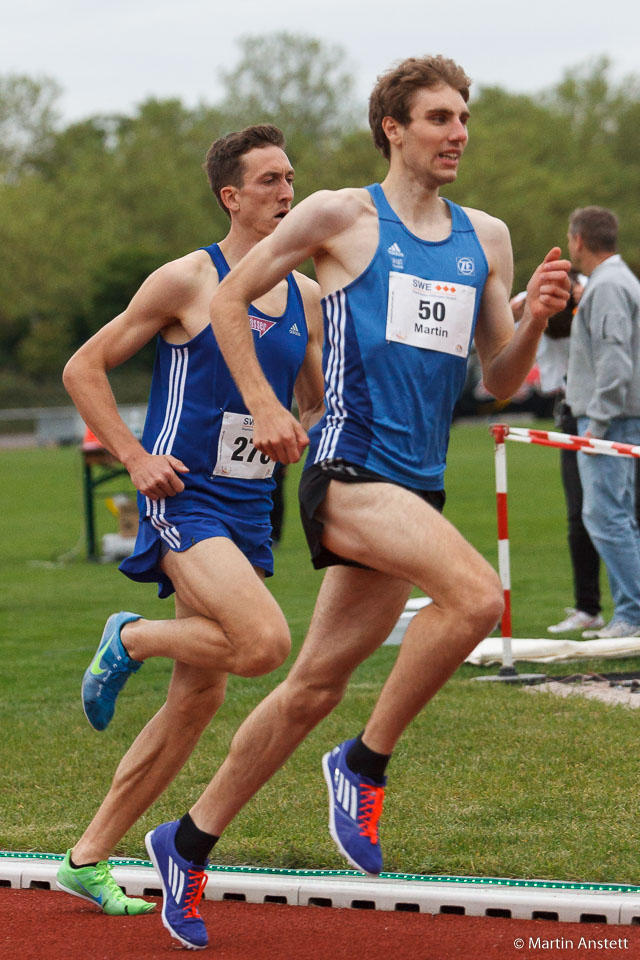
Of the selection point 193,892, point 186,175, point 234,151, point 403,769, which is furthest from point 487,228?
point 186,175

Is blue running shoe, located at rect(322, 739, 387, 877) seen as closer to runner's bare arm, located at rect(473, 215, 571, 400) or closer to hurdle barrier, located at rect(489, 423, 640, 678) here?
runner's bare arm, located at rect(473, 215, 571, 400)

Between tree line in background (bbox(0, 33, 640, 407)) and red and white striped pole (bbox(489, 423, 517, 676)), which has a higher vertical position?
tree line in background (bbox(0, 33, 640, 407))

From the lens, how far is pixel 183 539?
14.5ft

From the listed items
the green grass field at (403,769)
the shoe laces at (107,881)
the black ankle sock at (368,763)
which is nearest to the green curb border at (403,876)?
the green grass field at (403,769)

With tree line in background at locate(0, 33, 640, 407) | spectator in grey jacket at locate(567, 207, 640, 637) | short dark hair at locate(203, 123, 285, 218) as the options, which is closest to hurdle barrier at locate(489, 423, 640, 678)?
spectator in grey jacket at locate(567, 207, 640, 637)

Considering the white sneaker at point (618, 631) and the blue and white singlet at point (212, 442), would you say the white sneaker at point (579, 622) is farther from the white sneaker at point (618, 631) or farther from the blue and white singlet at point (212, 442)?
the blue and white singlet at point (212, 442)

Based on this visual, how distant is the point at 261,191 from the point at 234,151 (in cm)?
18

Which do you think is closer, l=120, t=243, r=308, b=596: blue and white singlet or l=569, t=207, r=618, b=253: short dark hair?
l=120, t=243, r=308, b=596: blue and white singlet

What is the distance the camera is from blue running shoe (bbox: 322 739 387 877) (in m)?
3.98

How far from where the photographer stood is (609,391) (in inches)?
365

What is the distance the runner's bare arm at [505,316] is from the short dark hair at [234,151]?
90 cm

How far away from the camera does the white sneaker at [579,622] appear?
10.0m

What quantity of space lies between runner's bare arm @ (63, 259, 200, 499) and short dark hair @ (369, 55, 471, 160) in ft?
2.75

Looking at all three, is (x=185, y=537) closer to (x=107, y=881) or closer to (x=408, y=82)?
(x=107, y=881)
